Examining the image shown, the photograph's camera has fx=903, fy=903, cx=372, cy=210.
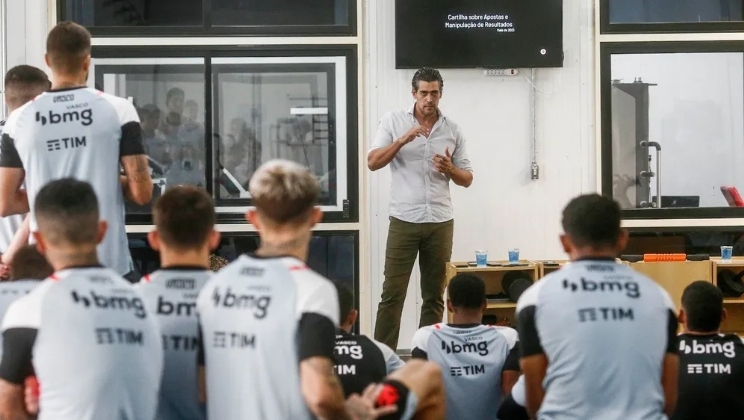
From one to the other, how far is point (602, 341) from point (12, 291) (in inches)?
67.1

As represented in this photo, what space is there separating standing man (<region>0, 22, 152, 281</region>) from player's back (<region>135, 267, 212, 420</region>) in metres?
0.77

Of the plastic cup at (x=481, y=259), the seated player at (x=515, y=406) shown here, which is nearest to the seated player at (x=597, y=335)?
the seated player at (x=515, y=406)

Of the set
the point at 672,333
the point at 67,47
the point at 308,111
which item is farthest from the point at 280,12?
the point at 672,333

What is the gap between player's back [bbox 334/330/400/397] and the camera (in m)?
2.90

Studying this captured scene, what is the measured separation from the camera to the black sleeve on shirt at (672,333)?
2.43 meters

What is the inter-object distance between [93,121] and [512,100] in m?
3.60

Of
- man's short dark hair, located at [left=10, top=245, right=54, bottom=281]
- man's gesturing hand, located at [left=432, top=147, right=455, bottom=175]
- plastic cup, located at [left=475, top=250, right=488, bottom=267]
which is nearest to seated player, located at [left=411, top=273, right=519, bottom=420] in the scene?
man's short dark hair, located at [left=10, top=245, right=54, bottom=281]

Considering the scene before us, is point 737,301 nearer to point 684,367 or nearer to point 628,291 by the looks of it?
point 684,367

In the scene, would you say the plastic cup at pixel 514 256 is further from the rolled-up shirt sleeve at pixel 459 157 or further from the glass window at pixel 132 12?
the glass window at pixel 132 12

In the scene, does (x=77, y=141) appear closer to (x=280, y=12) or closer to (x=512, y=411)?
(x=512, y=411)

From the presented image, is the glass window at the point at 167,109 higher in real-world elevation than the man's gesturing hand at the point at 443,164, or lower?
higher

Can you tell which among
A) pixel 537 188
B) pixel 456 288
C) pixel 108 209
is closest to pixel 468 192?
pixel 537 188

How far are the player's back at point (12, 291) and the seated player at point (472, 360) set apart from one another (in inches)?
54.1

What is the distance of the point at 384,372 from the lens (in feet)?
9.70
